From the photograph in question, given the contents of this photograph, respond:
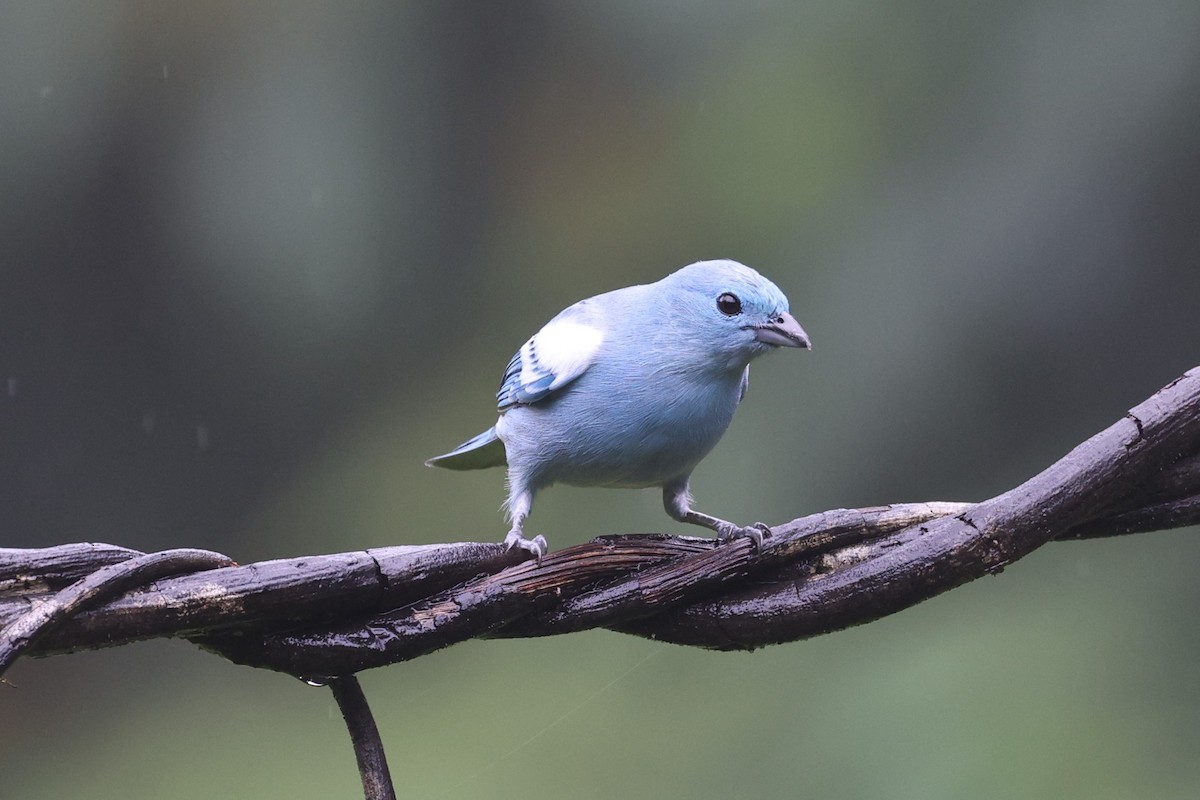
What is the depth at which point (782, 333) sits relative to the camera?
2.24 m

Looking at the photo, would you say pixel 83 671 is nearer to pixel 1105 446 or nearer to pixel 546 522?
pixel 546 522

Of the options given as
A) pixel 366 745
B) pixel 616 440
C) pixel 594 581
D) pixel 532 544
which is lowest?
pixel 366 745

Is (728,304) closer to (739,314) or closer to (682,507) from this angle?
(739,314)

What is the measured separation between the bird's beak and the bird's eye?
55mm

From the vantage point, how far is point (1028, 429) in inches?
162

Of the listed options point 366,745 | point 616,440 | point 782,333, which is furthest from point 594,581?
point 782,333

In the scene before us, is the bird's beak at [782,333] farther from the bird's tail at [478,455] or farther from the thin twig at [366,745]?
the thin twig at [366,745]

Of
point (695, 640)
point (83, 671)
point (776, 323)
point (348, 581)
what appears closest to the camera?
point (348, 581)

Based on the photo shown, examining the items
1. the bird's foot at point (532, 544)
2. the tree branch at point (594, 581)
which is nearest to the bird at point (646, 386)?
the bird's foot at point (532, 544)

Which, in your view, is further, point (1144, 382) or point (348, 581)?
point (1144, 382)

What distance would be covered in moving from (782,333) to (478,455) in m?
0.81

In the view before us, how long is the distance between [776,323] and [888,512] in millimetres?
704

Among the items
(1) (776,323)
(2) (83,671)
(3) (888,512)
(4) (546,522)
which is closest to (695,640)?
(3) (888,512)

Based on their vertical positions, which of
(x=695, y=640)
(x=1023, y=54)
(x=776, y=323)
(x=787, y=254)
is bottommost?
(x=695, y=640)
